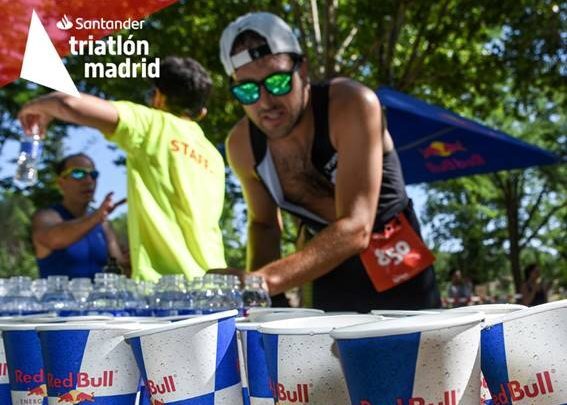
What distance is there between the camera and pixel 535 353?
0.90 m

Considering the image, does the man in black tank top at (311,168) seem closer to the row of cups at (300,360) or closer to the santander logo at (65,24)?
the santander logo at (65,24)

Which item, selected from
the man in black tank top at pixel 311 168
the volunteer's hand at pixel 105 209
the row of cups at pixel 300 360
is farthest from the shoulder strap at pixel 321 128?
the row of cups at pixel 300 360

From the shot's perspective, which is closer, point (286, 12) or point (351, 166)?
point (351, 166)

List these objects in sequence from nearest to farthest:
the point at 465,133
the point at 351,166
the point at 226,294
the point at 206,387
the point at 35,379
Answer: the point at 206,387 < the point at 35,379 < the point at 226,294 < the point at 351,166 < the point at 465,133

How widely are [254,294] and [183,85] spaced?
59.6 inches

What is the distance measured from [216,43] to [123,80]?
1.76 metres

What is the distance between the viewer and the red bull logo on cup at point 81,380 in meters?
1.17

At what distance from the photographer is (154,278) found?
9.66 ft

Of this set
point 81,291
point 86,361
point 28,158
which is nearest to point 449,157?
point 28,158

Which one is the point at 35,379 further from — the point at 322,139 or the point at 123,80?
the point at 123,80

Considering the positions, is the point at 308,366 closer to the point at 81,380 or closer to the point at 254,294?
A: the point at 81,380

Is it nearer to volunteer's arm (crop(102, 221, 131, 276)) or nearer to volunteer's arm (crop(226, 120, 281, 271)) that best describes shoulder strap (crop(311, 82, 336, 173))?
volunteer's arm (crop(226, 120, 281, 271))

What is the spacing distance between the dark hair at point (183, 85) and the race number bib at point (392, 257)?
1.03m

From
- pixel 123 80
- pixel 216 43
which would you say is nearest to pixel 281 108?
pixel 123 80
